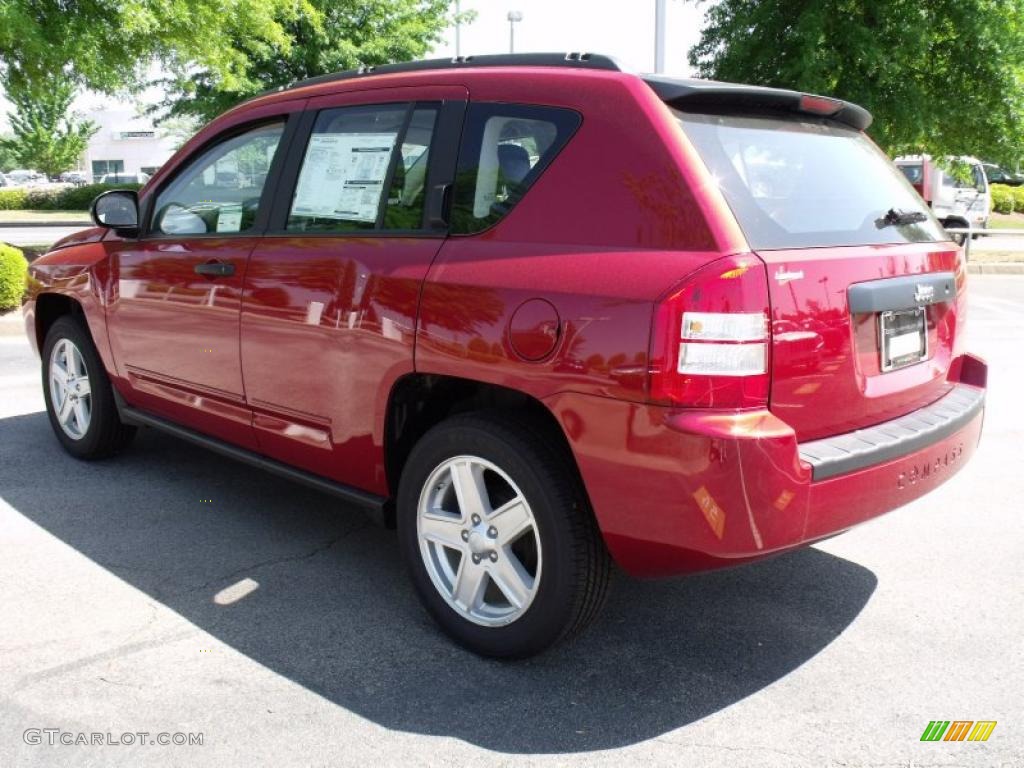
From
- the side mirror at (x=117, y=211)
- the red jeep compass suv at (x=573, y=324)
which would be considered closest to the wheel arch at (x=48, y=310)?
the side mirror at (x=117, y=211)

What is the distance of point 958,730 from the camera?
2.80 m

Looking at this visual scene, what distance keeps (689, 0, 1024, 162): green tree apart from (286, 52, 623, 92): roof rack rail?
11.8 meters

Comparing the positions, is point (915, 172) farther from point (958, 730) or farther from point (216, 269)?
point (958, 730)

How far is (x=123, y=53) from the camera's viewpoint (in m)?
13.7

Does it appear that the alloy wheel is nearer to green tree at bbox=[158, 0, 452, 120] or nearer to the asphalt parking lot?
the asphalt parking lot

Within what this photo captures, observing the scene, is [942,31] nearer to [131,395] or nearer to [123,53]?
[123,53]

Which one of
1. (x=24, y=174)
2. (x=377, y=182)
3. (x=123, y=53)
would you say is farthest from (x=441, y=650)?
(x=24, y=174)

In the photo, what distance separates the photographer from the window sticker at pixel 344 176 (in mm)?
3555

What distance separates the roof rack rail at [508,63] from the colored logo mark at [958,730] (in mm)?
2154

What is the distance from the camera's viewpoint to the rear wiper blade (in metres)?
3.24

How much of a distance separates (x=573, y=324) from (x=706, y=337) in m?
0.39

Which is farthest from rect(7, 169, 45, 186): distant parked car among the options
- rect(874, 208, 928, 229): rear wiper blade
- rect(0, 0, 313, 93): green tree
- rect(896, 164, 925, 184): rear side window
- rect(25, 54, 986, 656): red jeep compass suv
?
rect(874, 208, 928, 229): rear wiper blade

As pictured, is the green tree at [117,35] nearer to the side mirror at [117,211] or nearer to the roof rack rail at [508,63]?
the side mirror at [117,211]

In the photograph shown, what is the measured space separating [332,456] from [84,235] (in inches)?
95.6
